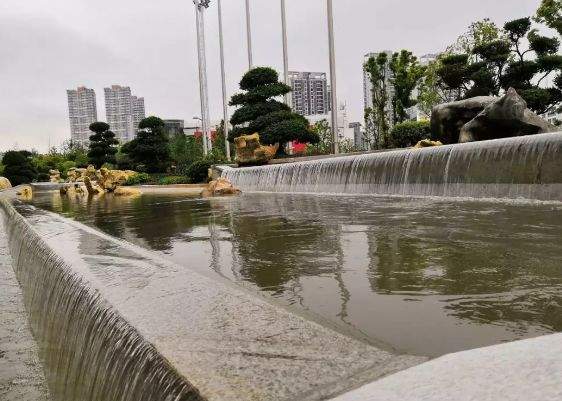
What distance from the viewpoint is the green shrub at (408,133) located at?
936 inches

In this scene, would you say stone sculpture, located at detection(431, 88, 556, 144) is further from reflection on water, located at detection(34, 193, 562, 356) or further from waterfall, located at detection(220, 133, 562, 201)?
reflection on water, located at detection(34, 193, 562, 356)

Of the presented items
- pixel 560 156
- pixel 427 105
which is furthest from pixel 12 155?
pixel 560 156

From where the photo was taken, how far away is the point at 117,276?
2992 mm

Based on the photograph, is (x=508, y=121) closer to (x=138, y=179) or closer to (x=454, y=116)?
(x=454, y=116)

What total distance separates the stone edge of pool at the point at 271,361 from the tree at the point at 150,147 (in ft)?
128

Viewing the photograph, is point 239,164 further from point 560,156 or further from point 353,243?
point 353,243

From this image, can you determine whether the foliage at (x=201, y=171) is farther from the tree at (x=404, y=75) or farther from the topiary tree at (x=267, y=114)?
the tree at (x=404, y=75)

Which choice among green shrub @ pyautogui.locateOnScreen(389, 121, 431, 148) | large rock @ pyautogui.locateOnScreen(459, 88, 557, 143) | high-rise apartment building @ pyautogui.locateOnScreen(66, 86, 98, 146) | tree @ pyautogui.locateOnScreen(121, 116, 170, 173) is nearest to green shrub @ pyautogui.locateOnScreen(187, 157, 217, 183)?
green shrub @ pyautogui.locateOnScreen(389, 121, 431, 148)

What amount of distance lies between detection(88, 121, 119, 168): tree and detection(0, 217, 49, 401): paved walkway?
143 feet

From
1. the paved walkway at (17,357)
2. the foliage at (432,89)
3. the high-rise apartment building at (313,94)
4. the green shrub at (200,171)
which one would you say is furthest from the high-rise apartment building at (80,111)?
the paved walkway at (17,357)

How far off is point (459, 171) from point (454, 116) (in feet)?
21.6

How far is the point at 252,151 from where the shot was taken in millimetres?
24484

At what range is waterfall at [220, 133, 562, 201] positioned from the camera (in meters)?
8.17

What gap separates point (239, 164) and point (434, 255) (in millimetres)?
21936
